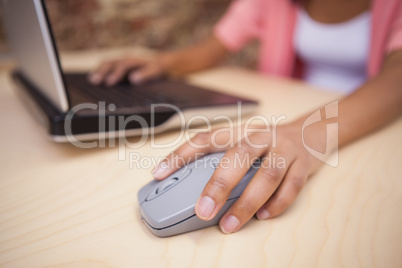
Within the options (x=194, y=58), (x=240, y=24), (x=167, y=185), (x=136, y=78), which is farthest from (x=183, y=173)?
(x=240, y=24)

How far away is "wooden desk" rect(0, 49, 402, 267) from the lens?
28 centimetres

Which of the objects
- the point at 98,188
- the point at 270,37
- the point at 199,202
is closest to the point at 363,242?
the point at 199,202

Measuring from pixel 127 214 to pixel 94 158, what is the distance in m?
Result: 0.15

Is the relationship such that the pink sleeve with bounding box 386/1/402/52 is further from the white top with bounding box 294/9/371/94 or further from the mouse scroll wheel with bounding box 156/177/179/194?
the mouse scroll wheel with bounding box 156/177/179/194

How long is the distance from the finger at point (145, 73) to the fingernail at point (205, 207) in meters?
0.49

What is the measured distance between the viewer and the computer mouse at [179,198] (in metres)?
0.30

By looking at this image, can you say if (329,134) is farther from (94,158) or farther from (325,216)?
(94,158)

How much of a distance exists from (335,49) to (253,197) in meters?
0.74

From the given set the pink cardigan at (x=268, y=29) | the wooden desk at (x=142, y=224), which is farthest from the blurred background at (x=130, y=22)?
the wooden desk at (x=142, y=224)

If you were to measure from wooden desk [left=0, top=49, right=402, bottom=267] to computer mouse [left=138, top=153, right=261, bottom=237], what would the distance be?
13 millimetres

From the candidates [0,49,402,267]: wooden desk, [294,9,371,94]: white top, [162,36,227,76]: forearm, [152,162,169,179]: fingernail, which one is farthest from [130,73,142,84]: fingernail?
[294,9,371,94]: white top

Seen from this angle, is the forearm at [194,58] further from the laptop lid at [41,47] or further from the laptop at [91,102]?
the laptop lid at [41,47]

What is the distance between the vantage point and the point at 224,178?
1.04ft

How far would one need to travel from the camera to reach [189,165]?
363 millimetres
